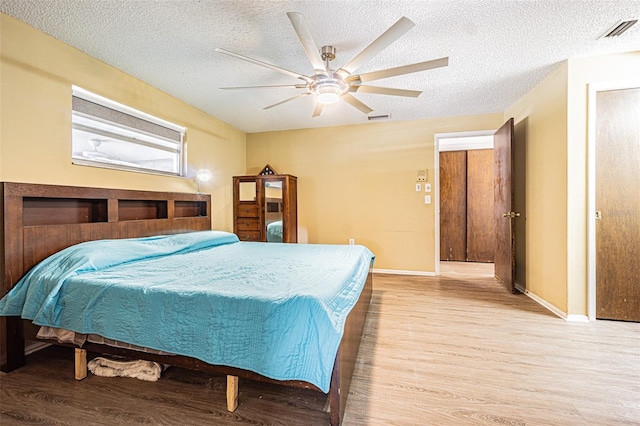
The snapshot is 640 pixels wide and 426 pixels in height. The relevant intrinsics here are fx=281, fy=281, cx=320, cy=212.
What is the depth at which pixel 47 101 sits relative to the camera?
2174 millimetres

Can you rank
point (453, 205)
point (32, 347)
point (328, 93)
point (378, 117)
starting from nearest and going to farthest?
point (32, 347), point (328, 93), point (378, 117), point (453, 205)

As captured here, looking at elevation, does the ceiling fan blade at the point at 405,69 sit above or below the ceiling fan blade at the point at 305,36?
below

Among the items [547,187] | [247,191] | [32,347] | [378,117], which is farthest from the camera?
[247,191]

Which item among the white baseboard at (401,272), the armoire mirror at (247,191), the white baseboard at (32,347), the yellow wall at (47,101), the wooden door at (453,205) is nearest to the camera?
the yellow wall at (47,101)

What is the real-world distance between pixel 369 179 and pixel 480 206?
247 cm

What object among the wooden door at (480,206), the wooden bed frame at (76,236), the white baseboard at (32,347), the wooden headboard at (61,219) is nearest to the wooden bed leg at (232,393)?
the wooden bed frame at (76,236)

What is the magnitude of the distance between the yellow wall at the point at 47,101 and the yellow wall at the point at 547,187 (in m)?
4.19

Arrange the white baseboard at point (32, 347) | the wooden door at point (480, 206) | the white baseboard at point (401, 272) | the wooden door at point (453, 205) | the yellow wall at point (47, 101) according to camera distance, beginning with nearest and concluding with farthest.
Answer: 1. the yellow wall at point (47, 101)
2. the white baseboard at point (32, 347)
3. the white baseboard at point (401, 272)
4. the wooden door at point (480, 206)
5. the wooden door at point (453, 205)

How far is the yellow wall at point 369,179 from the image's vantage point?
4.36m

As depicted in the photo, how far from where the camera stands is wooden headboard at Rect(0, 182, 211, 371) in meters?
1.86

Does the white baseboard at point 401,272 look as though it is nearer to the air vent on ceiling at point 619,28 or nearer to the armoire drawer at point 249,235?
the armoire drawer at point 249,235

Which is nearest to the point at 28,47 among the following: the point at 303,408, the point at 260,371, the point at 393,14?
the point at 393,14

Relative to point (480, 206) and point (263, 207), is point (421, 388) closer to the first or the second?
point (263, 207)

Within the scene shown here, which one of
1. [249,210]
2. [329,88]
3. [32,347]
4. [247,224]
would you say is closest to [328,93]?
[329,88]
